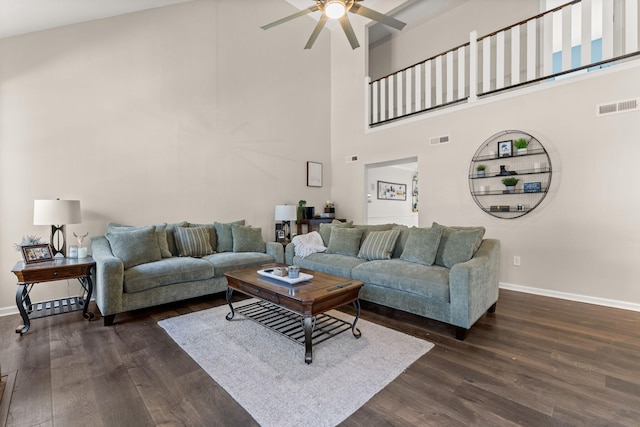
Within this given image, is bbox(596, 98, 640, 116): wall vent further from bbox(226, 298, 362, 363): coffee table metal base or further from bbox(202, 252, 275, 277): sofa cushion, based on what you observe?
bbox(202, 252, 275, 277): sofa cushion

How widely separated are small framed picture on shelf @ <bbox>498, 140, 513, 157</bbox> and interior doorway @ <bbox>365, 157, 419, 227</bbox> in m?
2.15

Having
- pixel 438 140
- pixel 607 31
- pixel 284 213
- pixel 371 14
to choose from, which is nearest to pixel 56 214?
pixel 284 213

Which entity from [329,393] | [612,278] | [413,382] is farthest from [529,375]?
[612,278]

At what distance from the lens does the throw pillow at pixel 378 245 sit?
3486 mm

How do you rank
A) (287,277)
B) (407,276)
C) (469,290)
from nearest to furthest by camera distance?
(469,290), (287,277), (407,276)

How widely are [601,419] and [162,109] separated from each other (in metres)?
5.07

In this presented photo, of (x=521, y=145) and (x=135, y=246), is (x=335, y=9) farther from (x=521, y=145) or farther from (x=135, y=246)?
(x=135, y=246)

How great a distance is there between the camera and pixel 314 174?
5.97 m

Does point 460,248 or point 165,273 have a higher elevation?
point 460,248

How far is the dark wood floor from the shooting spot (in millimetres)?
1572

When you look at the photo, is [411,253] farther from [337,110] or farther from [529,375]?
[337,110]

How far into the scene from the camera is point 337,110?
245 inches

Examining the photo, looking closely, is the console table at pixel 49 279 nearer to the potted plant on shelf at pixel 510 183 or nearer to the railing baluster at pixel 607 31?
the potted plant on shelf at pixel 510 183

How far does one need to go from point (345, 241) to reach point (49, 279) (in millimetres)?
3053
